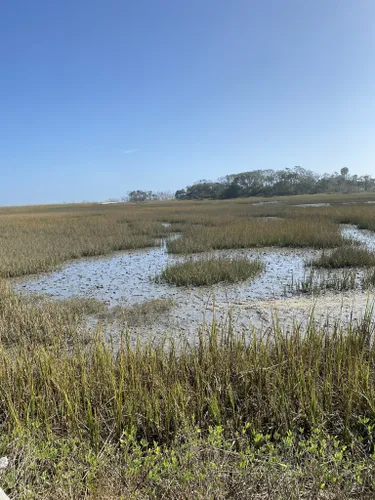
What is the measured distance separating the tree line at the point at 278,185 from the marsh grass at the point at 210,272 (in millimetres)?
77304

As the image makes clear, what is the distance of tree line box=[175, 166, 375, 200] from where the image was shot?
273 ft

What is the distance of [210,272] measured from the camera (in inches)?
302

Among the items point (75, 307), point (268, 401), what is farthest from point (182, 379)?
point (75, 307)

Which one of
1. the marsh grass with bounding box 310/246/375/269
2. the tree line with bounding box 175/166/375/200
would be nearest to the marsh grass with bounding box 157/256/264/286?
the marsh grass with bounding box 310/246/375/269

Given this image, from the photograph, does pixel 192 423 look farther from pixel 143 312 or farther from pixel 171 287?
pixel 171 287

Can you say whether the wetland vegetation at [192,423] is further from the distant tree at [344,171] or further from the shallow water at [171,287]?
the distant tree at [344,171]

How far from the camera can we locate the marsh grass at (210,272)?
7422 mm

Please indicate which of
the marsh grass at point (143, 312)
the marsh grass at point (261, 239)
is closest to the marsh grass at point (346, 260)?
the marsh grass at point (261, 239)

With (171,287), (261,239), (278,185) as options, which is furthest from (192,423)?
(278,185)

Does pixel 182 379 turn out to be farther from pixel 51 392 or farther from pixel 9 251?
pixel 9 251

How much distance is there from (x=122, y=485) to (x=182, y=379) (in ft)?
3.64

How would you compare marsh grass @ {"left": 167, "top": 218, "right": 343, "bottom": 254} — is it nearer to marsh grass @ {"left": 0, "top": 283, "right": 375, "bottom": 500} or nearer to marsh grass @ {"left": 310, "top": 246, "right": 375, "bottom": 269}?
marsh grass @ {"left": 310, "top": 246, "right": 375, "bottom": 269}

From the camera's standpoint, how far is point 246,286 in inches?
280

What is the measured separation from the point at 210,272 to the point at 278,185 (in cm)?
8254
